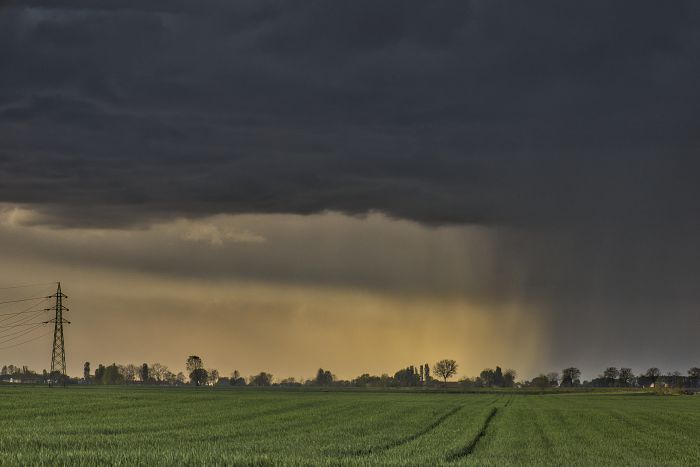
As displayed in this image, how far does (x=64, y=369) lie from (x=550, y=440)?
111001 millimetres

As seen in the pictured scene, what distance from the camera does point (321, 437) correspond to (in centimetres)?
5272

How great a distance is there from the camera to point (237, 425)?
62906mm

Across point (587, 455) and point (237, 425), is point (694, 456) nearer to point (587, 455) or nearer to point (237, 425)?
point (587, 455)

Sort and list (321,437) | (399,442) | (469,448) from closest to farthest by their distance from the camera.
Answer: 1. (469,448)
2. (399,442)
3. (321,437)

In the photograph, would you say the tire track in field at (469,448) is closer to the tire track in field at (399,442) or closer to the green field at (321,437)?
the green field at (321,437)

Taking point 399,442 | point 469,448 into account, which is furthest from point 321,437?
point 469,448

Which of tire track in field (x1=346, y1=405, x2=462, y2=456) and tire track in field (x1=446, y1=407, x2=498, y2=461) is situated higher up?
tire track in field (x1=346, y1=405, x2=462, y2=456)

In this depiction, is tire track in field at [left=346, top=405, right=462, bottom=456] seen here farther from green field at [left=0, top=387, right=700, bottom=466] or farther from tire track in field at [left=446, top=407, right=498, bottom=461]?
tire track in field at [left=446, top=407, right=498, bottom=461]

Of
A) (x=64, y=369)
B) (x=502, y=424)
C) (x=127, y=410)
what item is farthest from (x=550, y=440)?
(x=64, y=369)

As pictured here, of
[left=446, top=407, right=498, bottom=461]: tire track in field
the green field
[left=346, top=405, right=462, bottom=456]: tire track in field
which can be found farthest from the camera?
[left=346, top=405, right=462, bottom=456]: tire track in field

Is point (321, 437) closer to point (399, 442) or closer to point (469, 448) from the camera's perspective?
point (399, 442)

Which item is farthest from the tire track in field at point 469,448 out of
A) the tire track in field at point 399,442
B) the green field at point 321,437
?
the tire track in field at point 399,442

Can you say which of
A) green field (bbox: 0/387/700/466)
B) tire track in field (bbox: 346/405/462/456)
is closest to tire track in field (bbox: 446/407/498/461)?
green field (bbox: 0/387/700/466)

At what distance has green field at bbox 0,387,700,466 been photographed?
34.3 metres
